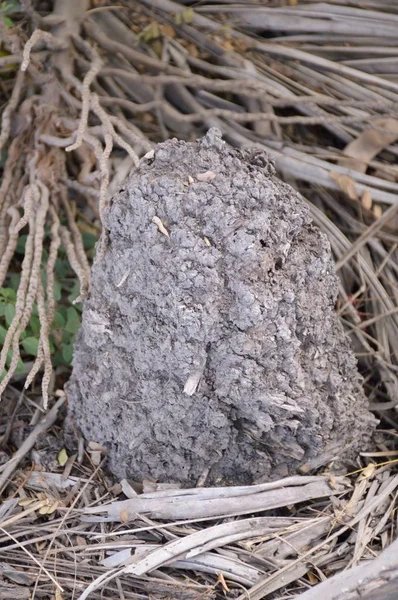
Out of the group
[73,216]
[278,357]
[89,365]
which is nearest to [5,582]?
[89,365]

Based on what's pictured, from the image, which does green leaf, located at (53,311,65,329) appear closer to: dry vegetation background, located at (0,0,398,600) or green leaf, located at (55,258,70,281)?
dry vegetation background, located at (0,0,398,600)

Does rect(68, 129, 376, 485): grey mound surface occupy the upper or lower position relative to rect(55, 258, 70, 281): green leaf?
upper

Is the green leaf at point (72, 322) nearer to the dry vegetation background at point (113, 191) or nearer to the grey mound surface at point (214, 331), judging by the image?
the dry vegetation background at point (113, 191)

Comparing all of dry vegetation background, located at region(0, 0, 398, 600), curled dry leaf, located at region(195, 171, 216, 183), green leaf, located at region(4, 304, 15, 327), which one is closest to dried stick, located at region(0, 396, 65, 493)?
dry vegetation background, located at region(0, 0, 398, 600)

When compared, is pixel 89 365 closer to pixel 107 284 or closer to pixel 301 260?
pixel 107 284

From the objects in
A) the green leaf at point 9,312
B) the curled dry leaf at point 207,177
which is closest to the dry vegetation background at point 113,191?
the green leaf at point 9,312

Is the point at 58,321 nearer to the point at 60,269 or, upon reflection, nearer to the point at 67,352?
the point at 67,352

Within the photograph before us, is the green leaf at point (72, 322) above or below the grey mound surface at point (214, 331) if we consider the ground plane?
below
